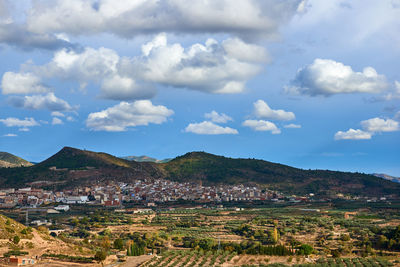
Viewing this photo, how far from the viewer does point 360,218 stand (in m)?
91.1

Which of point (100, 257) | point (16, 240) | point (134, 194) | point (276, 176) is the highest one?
point (276, 176)

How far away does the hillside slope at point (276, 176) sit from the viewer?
161 meters

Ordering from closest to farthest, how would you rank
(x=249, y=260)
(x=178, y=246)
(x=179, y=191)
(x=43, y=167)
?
(x=249, y=260) < (x=178, y=246) < (x=179, y=191) < (x=43, y=167)

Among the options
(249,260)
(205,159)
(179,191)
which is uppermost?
(205,159)

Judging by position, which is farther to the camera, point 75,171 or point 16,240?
point 75,171

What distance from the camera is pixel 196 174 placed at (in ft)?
591

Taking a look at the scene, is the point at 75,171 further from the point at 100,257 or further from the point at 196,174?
the point at 100,257

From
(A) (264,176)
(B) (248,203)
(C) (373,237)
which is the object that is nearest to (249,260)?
(C) (373,237)

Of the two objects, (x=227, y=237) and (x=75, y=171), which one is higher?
(x=75, y=171)

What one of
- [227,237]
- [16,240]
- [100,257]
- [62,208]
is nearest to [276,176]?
[62,208]

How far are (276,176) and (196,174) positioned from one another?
29554 mm

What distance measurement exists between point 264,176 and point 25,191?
82915 mm

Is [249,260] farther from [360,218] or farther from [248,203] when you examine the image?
[248,203]

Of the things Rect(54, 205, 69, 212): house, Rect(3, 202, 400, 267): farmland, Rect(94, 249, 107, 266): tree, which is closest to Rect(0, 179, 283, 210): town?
Rect(54, 205, 69, 212): house
